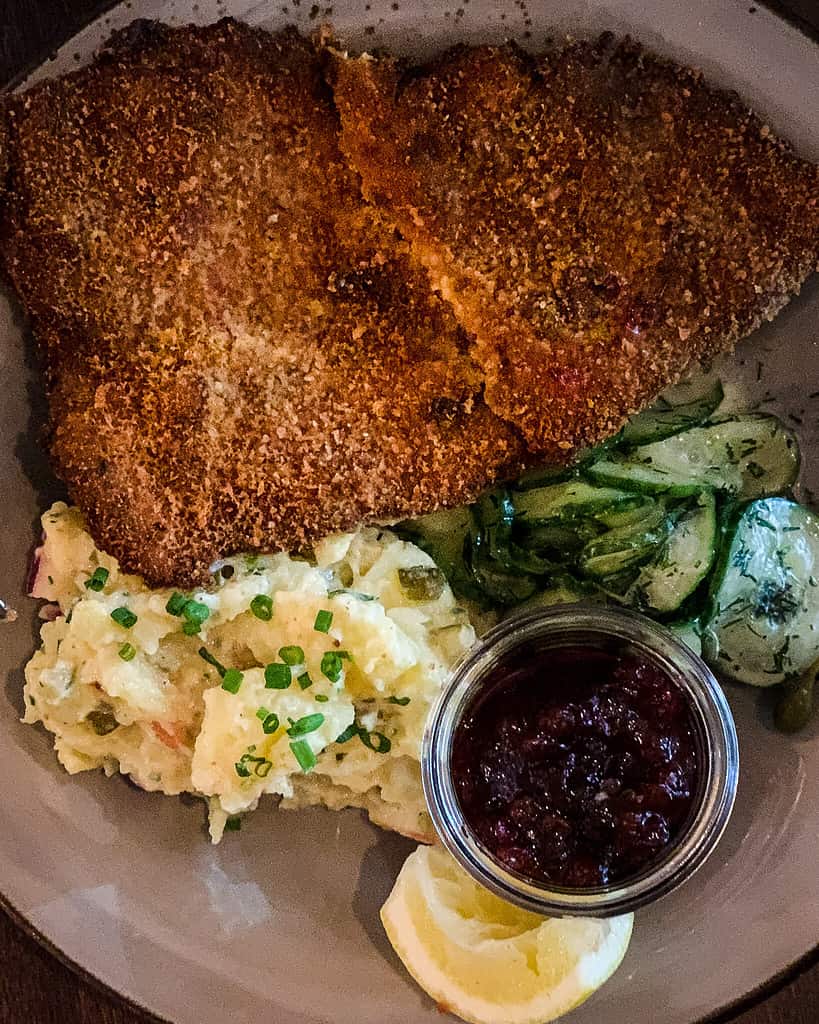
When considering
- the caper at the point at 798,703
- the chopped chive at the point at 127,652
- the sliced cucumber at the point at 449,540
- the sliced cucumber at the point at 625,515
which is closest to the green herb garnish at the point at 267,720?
the chopped chive at the point at 127,652

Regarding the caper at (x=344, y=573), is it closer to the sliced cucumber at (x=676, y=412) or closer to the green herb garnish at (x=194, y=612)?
the green herb garnish at (x=194, y=612)

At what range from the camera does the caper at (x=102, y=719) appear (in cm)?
257

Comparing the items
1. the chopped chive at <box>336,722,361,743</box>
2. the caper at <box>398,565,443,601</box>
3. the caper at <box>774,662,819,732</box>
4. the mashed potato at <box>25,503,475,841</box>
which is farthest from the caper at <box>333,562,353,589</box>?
the caper at <box>774,662,819,732</box>

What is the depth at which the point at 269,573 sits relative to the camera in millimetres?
2518

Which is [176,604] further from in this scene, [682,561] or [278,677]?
[682,561]

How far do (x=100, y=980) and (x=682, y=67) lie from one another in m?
2.59

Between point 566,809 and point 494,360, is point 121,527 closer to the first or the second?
point 494,360

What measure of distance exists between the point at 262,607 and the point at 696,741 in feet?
3.40

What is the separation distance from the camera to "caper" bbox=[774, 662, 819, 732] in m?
2.55

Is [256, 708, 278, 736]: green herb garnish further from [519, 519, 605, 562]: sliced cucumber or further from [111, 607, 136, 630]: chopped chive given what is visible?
[519, 519, 605, 562]: sliced cucumber

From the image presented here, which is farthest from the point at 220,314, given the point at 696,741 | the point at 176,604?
the point at 696,741

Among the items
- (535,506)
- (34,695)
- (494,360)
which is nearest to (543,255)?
(494,360)

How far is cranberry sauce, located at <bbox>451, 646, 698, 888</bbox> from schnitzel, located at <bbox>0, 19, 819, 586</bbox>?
1.95 feet

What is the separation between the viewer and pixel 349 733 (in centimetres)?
256
